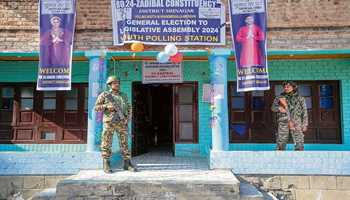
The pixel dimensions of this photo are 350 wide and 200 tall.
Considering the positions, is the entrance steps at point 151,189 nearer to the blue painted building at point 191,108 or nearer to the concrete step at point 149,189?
the concrete step at point 149,189

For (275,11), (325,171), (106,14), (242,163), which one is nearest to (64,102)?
(106,14)

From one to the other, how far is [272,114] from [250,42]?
2618mm

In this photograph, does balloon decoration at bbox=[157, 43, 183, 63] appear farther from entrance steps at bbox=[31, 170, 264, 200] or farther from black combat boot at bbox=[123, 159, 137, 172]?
entrance steps at bbox=[31, 170, 264, 200]

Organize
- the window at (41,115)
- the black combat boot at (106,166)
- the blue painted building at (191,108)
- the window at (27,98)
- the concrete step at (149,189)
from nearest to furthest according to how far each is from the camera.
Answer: the concrete step at (149,189) < the black combat boot at (106,166) < the blue painted building at (191,108) < the window at (41,115) < the window at (27,98)

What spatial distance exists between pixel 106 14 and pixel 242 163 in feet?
13.8

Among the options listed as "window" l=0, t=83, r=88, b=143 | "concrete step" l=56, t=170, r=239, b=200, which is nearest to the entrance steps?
"concrete step" l=56, t=170, r=239, b=200

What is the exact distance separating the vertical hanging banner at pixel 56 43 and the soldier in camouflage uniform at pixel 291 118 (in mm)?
4425

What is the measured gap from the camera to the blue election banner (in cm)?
672

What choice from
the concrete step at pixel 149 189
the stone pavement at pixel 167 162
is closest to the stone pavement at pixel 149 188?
the concrete step at pixel 149 189

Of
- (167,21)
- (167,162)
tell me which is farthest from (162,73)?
(167,162)

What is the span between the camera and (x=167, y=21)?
22.1ft

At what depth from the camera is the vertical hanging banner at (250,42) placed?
6.58m

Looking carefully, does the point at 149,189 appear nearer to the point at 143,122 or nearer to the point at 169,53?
the point at 169,53

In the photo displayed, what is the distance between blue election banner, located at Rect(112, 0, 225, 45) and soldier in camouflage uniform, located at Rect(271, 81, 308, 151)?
1.91m
